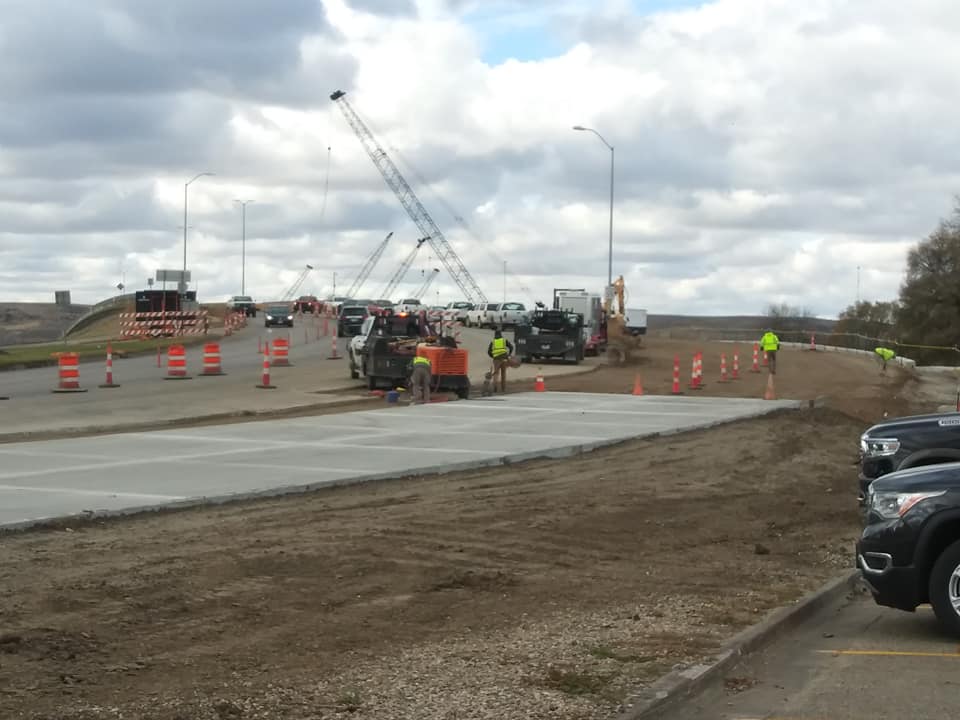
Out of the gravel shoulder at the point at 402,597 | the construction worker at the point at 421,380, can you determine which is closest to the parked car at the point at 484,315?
the construction worker at the point at 421,380

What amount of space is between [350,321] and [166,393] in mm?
34894

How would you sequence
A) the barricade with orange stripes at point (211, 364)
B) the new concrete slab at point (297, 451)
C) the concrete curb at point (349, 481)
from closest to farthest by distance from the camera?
the concrete curb at point (349, 481) < the new concrete slab at point (297, 451) < the barricade with orange stripes at point (211, 364)

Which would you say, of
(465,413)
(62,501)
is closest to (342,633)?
(62,501)

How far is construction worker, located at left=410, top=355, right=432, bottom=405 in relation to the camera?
1107 inches

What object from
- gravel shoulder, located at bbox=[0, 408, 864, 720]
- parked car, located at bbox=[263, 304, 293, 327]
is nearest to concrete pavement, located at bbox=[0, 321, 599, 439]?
gravel shoulder, located at bbox=[0, 408, 864, 720]

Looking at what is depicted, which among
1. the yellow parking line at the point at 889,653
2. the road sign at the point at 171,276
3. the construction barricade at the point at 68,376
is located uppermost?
the road sign at the point at 171,276

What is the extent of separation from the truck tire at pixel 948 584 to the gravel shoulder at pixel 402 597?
1.37 metres

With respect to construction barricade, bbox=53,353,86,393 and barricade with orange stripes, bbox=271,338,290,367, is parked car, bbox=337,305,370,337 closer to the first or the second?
barricade with orange stripes, bbox=271,338,290,367

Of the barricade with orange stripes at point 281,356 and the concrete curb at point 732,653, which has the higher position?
the barricade with orange stripes at point 281,356

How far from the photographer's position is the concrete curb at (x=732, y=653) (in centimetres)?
675

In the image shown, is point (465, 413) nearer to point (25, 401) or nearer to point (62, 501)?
point (25, 401)

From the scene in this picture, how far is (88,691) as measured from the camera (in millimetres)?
6516

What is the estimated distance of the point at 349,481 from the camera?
50.9 ft

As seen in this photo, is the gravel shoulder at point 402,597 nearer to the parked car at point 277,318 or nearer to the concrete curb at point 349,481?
the concrete curb at point 349,481
